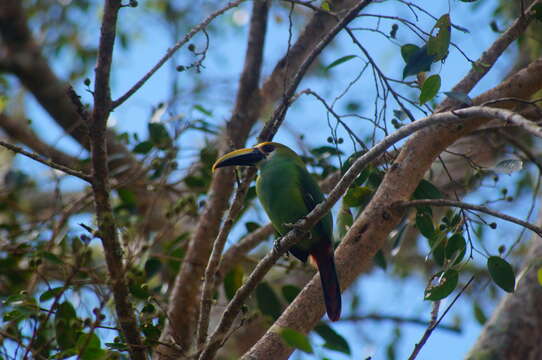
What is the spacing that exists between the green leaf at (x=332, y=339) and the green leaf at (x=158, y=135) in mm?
1566

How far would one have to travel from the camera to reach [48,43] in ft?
21.6

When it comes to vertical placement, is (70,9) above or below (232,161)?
above

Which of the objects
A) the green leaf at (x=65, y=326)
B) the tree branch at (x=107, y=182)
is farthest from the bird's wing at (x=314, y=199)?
the green leaf at (x=65, y=326)

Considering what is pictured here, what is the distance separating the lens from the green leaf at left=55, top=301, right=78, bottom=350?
9.21 ft

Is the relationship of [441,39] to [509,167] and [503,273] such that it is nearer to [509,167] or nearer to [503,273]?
[509,167]

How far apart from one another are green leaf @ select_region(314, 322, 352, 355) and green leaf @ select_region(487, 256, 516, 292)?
4.25 feet

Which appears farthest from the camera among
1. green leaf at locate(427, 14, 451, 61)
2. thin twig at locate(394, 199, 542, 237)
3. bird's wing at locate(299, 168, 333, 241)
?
bird's wing at locate(299, 168, 333, 241)

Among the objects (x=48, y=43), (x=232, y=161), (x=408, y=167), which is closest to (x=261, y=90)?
(x=232, y=161)

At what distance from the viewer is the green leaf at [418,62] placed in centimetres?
265

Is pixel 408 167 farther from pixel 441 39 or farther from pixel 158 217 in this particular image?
pixel 158 217

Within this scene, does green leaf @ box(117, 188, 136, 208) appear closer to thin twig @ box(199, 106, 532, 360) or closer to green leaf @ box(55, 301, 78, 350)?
green leaf @ box(55, 301, 78, 350)

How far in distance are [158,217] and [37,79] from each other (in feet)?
5.32

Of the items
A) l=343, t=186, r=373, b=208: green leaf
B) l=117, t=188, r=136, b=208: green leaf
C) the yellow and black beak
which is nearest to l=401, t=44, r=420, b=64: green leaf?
l=343, t=186, r=373, b=208: green leaf

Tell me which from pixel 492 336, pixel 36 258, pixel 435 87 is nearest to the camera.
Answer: pixel 435 87
